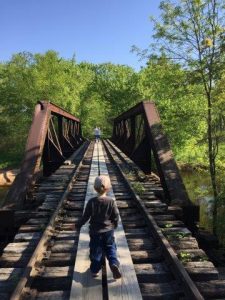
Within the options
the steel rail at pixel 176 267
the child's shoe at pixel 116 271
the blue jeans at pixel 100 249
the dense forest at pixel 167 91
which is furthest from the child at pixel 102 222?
the dense forest at pixel 167 91

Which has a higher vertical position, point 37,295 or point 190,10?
point 190,10

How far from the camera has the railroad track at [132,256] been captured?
13.2 ft

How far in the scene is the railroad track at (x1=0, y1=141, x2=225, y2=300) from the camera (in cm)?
402

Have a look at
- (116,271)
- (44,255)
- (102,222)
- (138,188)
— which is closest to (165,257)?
(116,271)

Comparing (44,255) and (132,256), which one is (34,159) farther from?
(132,256)

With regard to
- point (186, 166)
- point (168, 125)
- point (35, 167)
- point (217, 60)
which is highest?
point (217, 60)

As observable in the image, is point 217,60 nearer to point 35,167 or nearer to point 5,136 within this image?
point 35,167

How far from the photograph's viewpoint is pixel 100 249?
4.59 meters

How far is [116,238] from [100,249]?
111 cm

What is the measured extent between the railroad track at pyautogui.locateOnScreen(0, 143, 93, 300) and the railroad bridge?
1 cm

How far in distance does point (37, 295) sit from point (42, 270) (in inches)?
24.1

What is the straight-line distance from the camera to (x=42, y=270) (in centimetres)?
461

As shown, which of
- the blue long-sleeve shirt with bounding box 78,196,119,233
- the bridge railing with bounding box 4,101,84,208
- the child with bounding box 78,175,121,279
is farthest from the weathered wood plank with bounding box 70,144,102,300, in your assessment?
the bridge railing with bounding box 4,101,84,208

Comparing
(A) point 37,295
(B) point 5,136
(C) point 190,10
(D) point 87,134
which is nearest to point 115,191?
(A) point 37,295
